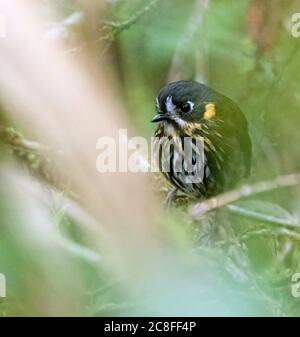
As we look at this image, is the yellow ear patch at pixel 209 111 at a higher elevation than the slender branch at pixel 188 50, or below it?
below

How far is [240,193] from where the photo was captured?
1051mm

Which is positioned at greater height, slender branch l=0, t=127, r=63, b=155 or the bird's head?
the bird's head

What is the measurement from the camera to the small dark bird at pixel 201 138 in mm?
1016

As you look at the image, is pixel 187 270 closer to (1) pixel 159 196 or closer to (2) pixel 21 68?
(1) pixel 159 196

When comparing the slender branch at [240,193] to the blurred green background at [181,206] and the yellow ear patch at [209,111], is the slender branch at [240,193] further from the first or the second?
the yellow ear patch at [209,111]

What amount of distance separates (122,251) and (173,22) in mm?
389

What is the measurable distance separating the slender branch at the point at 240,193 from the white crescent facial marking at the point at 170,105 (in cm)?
17

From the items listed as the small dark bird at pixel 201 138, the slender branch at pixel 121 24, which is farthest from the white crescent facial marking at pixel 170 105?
the slender branch at pixel 121 24

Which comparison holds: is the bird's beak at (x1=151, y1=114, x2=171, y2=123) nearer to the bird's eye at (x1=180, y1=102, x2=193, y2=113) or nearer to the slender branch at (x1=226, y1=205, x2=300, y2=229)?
the bird's eye at (x1=180, y1=102, x2=193, y2=113)

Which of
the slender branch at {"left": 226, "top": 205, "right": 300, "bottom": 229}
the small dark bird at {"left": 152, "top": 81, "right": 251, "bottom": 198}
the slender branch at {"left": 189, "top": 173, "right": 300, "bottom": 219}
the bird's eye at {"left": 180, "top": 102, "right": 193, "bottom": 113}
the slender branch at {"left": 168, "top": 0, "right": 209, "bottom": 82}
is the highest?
the slender branch at {"left": 168, "top": 0, "right": 209, "bottom": 82}

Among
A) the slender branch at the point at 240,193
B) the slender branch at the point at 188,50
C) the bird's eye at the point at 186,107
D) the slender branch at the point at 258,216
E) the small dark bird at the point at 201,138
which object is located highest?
the slender branch at the point at 188,50

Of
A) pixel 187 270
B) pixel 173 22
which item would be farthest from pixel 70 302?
pixel 173 22

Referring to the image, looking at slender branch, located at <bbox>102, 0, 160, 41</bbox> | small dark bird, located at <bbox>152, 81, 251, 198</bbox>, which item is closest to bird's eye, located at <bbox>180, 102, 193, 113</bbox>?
small dark bird, located at <bbox>152, 81, 251, 198</bbox>

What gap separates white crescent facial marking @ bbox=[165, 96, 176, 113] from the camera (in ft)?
3.31
